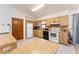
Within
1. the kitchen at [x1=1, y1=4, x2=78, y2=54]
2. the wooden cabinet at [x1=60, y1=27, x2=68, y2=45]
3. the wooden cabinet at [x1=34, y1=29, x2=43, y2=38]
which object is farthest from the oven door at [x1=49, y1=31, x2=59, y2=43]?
the wooden cabinet at [x1=34, y1=29, x2=43, y2=38]

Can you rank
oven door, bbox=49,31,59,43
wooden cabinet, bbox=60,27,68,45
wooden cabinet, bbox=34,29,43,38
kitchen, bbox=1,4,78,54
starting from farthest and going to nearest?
wooden cabinet, bbox=60,27,68,45 → oven door, bbox=49,31,59,43 → wooden cabinet, bbox=34,29,43,38 → kitchen, bbox=1,4,78,54

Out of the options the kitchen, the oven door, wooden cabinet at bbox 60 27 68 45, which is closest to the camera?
the kitchen

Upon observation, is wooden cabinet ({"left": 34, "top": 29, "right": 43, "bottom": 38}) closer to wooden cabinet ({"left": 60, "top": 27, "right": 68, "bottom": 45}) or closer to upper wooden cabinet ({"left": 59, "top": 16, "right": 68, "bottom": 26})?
upper wooden cabinet ({"left": 59, "top": 16, "right": 68, "bottom": 26})

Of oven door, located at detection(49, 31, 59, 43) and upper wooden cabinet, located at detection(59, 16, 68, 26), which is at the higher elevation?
upper wooden cabinet, located at detection(59, 16, 68, 26)

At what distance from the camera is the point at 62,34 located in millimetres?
4781

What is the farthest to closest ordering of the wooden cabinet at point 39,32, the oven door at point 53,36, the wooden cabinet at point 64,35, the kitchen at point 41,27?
the wooden cabinet at point 64,35 → the oven door at point 53,36 → the wooden cabinet at point 39,32 → the kitchen at point 41,27

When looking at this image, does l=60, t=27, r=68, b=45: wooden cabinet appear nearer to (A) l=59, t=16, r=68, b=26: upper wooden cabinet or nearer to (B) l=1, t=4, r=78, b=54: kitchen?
(B) l=1, t=4, r=78, b=54: kitchen

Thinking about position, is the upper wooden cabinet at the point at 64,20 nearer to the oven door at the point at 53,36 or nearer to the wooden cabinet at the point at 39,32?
the oven door at the point at 53,36

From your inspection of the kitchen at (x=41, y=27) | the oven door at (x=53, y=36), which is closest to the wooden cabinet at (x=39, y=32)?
the kitchen at (x=41, y=27)

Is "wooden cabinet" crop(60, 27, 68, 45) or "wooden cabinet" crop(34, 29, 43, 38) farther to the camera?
"wooden cabinet" crop(60, 27, 68, 45)

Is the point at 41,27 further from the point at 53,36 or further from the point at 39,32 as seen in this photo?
the point at 53,36
